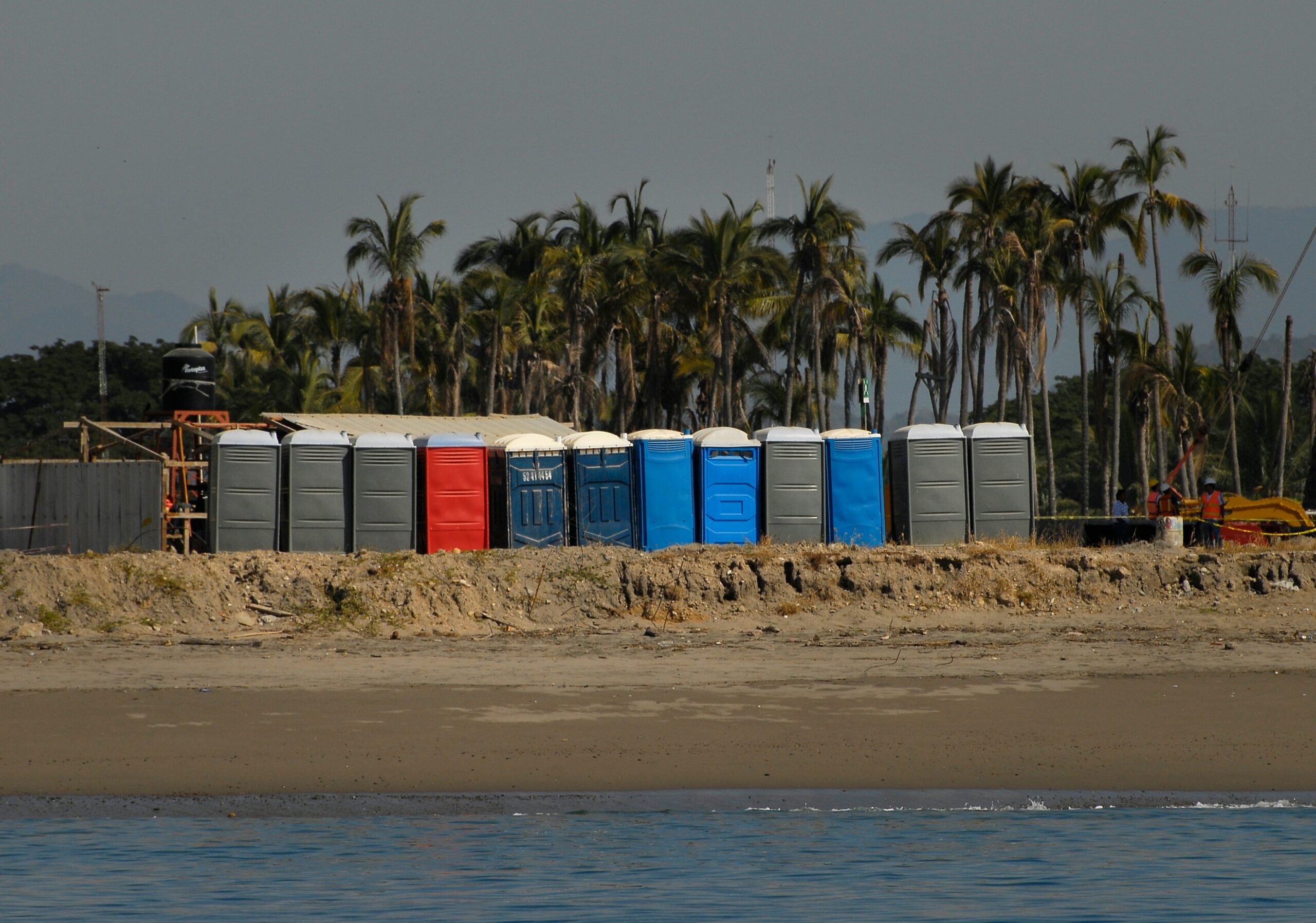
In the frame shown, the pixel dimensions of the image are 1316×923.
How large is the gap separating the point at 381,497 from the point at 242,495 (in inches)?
83.6

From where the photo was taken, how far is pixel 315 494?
75.8ft

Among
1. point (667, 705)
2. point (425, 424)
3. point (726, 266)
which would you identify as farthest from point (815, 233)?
point (667, 705)

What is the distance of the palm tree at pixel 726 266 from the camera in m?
48.4

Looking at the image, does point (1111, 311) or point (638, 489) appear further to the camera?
point (1111, 311)

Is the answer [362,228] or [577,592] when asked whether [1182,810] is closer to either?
[577,592]

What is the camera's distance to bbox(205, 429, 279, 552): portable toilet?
22.7m

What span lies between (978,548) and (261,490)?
11.1 meters

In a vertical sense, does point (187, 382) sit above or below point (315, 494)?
above

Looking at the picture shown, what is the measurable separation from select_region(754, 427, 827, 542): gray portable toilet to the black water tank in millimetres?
12066

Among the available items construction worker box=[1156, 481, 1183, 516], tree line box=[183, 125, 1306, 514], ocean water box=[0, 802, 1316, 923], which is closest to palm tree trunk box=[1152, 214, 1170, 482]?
tree line box=[183, 125, 1306, 514]

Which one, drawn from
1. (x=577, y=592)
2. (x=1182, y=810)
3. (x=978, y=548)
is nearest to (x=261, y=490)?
(x=577, y=592)

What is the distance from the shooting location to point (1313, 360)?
47875mm

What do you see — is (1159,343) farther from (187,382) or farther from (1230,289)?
(187,382)

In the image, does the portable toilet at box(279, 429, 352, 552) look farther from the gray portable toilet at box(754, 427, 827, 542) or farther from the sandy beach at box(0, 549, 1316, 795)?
the gray portable toilet at box(754, 427, 827, 542)
